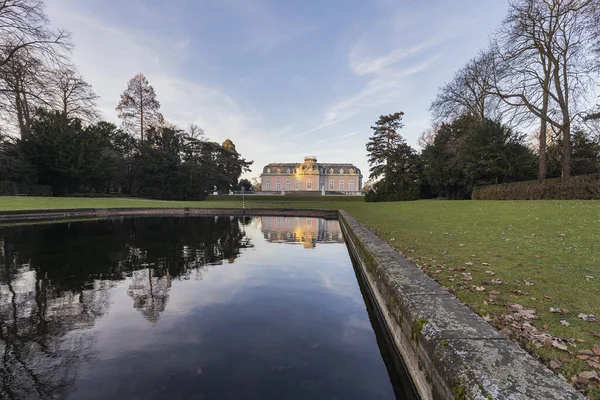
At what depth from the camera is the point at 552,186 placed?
15188mm

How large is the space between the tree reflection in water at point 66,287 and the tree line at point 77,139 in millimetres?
10450

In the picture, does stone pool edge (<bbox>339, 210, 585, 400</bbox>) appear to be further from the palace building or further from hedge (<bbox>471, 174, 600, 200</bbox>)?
the palace building

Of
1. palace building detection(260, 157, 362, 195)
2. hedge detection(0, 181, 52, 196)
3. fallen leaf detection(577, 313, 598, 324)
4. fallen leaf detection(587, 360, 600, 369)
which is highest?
palace building detection(260, 157, 362, 195)

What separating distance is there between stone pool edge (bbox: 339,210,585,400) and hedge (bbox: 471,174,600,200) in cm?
1456

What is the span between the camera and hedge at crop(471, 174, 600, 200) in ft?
42.6

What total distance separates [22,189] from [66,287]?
30.0 m

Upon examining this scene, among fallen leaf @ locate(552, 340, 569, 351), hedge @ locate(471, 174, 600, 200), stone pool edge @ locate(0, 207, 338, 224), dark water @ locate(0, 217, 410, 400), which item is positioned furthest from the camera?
stone pool edge @ locate(0, 207, 338, 224)

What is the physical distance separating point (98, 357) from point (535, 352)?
3786mm

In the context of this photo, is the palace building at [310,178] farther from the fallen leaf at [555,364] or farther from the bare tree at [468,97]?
the fallen leaf at [555,364]

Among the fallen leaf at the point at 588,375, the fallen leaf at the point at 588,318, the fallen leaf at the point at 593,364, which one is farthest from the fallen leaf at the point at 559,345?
the fallen leaf at the point at 588,318

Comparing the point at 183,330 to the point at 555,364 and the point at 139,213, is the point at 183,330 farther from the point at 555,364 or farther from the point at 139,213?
the point at 139,213

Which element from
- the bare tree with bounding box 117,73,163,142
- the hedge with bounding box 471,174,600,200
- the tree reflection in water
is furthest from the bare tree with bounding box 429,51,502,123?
the bare tree with bounding box 117,73,163,142

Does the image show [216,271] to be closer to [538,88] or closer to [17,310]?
[17,310]

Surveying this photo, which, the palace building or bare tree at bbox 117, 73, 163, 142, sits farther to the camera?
the palace building
